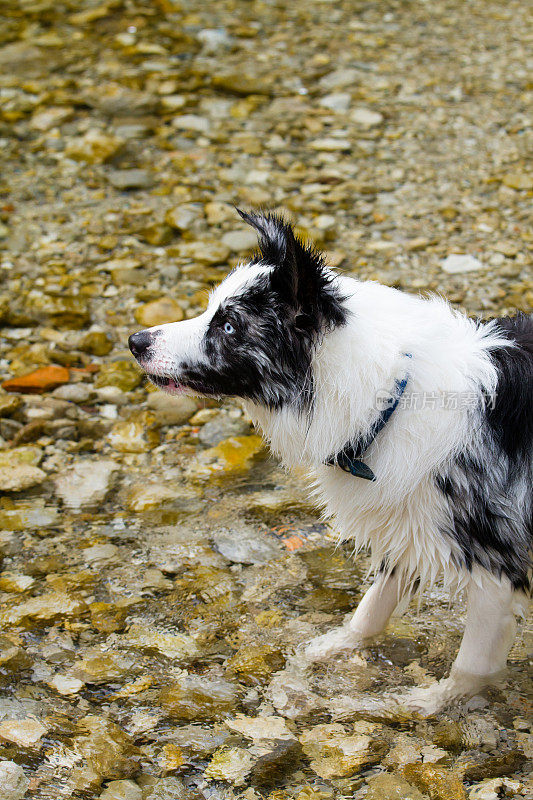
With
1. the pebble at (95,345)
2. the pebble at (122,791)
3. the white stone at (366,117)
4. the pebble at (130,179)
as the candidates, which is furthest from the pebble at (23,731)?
the white stone at (366,117)

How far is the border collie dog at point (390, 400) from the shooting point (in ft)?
9.59

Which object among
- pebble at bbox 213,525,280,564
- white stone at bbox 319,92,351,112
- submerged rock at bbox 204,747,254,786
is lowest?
pebble at bbox 213,525,280,564

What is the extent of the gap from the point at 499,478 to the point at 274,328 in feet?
3.11

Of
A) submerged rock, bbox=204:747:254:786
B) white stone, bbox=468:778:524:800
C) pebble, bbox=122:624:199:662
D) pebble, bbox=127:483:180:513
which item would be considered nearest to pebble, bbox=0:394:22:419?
pebble, bbox=127:483:180:513

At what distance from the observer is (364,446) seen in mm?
2990

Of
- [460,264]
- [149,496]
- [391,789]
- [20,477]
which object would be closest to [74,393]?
[20,477]

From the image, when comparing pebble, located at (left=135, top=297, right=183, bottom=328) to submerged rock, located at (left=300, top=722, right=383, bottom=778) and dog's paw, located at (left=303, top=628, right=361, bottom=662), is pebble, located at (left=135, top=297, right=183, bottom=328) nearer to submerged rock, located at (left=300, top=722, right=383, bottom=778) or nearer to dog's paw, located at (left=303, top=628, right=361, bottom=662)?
dog's paw, located at (left=303, top=628, right=361, bottom=662)

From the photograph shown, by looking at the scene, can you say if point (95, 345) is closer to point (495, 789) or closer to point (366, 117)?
point (495, 789)

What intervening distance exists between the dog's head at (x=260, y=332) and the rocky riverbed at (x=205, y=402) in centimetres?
122

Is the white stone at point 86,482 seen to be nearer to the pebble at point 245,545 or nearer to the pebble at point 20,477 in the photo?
the pebble at point 20,477

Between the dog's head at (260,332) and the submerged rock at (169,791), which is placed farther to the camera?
the submerged rock at (169,791)

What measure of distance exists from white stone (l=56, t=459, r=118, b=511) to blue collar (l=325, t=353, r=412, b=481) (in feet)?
5.94

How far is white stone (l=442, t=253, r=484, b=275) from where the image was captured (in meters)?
5.93

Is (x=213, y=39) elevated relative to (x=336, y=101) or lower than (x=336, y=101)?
elevated
